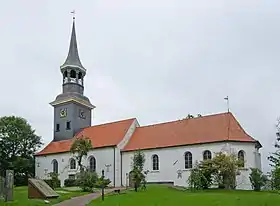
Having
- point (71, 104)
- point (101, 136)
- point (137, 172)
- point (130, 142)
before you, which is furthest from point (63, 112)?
point (137, 172)

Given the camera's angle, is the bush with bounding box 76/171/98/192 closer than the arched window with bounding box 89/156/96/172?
Yes

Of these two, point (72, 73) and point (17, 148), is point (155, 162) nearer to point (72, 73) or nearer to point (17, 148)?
point (72, 73)

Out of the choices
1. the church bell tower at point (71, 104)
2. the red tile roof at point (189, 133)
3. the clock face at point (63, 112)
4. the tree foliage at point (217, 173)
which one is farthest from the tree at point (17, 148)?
the tree foliage at point (217, 173)

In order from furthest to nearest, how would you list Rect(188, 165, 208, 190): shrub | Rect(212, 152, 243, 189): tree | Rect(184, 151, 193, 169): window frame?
Rect(184, 151, 193, 169): window frame, Rect(212, 152, 243, 189): tree, Rect(188, 165, 208, 190): shrub

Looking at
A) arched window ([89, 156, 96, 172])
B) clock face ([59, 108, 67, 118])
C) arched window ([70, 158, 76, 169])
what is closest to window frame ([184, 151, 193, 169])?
arched window ([89, 156, 96, 172])

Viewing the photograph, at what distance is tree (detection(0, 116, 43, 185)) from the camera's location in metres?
58.6

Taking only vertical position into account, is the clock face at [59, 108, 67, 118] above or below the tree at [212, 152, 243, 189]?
above

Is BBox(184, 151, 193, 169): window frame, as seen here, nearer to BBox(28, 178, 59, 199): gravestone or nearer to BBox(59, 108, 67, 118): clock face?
BBox(28, 178, 59, 199): gravestone

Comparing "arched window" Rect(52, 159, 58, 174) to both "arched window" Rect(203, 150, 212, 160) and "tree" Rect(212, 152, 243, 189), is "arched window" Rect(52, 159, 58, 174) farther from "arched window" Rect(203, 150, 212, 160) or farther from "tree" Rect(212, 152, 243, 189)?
"tree" Rect(212, 152, 243, 189)

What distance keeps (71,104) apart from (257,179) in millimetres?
26561

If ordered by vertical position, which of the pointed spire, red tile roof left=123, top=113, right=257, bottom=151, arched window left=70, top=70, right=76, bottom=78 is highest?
the pointed spire

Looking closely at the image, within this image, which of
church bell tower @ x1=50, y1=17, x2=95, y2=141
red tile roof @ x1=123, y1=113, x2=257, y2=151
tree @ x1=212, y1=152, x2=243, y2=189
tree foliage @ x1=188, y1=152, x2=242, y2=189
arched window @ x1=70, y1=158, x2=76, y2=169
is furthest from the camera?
church bell tower @ x1=50, y1=17, x2=95, y2=141

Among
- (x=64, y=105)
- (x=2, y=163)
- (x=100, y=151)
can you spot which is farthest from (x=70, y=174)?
(x=2, y=163)

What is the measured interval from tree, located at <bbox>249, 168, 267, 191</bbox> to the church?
2.97ft
